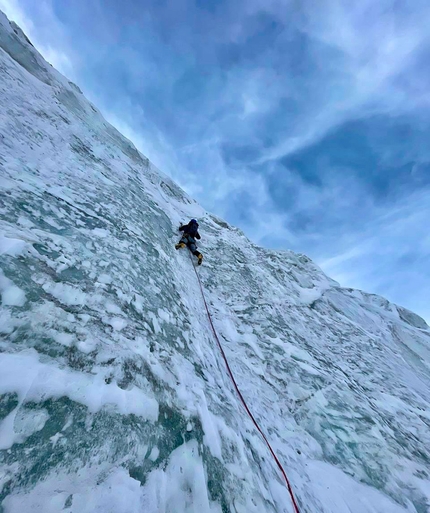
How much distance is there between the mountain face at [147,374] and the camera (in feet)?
5.73

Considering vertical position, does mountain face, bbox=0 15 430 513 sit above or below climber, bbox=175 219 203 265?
below

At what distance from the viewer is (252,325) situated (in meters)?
6.41

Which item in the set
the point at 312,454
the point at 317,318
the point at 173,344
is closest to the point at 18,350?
the point at 173,344

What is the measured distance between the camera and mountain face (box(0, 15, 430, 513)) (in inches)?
68.7

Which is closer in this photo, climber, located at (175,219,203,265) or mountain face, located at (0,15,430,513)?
mountain face, located at (0,15,430,513)

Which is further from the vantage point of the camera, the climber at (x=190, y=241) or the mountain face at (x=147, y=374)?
the climber at (x=190, y=241)

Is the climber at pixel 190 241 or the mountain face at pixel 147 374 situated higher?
the climber at pixel 190 241

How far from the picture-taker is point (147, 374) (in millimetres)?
2598

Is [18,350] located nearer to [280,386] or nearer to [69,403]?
[69,403]

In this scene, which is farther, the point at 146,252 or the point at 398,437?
the point at 146,252

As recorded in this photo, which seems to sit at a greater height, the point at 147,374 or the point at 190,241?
the point at 190,241

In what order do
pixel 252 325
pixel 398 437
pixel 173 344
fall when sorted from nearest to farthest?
pixel 173 344 → pixel 398 437 → pixel 252 325

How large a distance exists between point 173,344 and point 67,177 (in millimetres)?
4227

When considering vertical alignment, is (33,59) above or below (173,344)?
above
